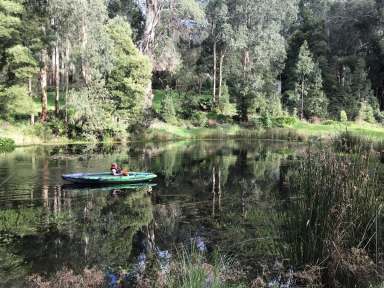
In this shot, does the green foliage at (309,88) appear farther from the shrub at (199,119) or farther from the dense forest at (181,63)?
the shrub at (199,119)

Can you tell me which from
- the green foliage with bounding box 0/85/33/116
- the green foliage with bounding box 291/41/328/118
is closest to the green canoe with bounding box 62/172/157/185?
the green foliage with bounding box 0/85/33/116

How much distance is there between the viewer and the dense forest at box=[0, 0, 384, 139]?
34719 mm

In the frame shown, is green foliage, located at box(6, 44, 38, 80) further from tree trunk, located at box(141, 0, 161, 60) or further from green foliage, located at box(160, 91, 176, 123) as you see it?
tree trunk, located at box(141, 0, 161, 60)

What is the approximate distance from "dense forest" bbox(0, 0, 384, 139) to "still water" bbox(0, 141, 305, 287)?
37.3ft

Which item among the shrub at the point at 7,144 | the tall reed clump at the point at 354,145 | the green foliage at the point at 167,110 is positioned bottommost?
the shrub at the point at 7,144

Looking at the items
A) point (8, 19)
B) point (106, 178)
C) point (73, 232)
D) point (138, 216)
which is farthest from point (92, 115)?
point (73, 232)

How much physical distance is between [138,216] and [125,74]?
26331 millimetres

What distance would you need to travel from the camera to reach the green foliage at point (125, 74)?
3747 centimetres

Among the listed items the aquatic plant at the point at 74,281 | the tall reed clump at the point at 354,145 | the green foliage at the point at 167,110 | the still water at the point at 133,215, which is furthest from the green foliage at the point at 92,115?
the aquatic plant at the point at 74,281

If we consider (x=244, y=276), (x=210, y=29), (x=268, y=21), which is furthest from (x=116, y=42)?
(x=244, y=276)

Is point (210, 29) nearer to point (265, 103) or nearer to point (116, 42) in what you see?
point (265, 103)

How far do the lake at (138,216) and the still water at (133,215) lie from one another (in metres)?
0.02

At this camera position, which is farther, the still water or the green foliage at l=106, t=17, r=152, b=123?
the green foliage at l=106, t=17, r=152, b=123

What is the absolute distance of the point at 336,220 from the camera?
268 inches
